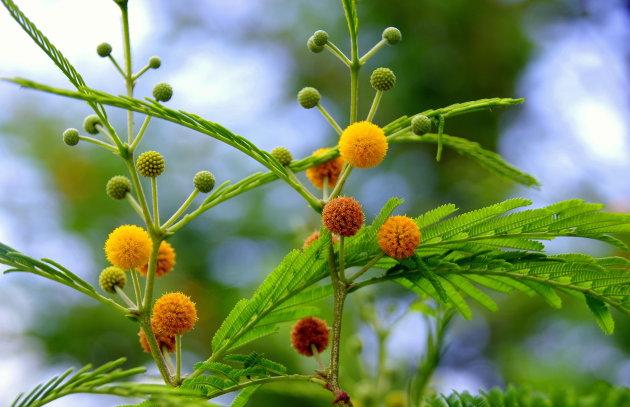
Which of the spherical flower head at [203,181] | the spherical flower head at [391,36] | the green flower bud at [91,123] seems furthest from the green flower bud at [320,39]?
the green flower bud at [91,123]

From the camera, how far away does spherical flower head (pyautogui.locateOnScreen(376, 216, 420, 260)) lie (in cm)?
112

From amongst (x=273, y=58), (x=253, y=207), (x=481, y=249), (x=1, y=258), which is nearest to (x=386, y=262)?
(x=481, y=249)

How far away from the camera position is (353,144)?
3.77 ft

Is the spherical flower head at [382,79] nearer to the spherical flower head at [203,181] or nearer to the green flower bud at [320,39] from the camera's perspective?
the green flower bud at [320,39]

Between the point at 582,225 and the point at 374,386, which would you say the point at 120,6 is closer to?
the point at 582,225

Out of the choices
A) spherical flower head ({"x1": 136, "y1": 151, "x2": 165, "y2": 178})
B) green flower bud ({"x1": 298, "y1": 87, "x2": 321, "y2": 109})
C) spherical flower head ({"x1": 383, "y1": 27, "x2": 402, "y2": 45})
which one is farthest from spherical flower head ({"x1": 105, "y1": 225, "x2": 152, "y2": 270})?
spherical flower head ({"x1": 383, "y1": 27, "x2": 402, "y2": 45})

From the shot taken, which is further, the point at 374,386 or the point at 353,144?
the point at 374,386

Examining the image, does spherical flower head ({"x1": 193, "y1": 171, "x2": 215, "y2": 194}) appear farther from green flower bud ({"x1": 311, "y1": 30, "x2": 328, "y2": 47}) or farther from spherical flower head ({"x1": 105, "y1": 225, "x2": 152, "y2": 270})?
A: green flower bud ({"x1": 311, "y1": 30, "x2": 328, "y2": 47})

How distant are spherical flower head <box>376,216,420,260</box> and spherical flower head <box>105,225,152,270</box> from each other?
43cm

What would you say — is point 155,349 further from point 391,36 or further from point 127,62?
point 391,36

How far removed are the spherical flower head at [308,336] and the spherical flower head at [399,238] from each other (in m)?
0.25

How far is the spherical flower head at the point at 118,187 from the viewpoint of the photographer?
48.0 inches

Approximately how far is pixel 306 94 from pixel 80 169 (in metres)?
5.77

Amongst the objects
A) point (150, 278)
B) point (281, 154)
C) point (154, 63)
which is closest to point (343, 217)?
point (281, 154)
